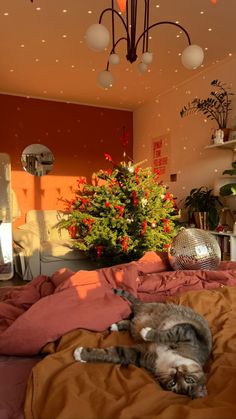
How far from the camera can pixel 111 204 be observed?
293 cm

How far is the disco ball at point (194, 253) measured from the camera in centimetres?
192

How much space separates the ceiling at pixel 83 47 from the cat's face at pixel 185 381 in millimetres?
2651

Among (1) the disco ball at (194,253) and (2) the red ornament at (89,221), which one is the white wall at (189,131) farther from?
(1) the disco ball at (194,253)

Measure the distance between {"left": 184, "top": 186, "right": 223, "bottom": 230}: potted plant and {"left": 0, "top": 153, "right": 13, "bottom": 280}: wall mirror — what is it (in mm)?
2359

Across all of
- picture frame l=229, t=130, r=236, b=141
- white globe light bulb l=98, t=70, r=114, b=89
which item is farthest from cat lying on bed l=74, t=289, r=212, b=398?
picture frame l=229, t=130, r=236, b=141

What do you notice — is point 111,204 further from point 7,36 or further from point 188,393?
point 188,393

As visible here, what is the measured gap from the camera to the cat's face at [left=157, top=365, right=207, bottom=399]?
0.85m

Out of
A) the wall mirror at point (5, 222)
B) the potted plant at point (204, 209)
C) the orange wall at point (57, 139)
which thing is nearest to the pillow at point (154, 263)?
the potted plant at point (204, 209)

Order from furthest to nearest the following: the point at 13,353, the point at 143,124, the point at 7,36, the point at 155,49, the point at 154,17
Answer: the point at 143,124 < the point at 155,49 < the point at 7,36 < the point at 154,17 < the point at 13,353

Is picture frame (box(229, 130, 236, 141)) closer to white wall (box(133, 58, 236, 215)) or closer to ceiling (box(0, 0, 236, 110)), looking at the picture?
white wall (box(133, 58, 236, 215))

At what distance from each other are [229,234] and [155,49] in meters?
2.06

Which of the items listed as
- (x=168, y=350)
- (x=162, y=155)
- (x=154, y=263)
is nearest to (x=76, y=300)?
(x=168, y=350)

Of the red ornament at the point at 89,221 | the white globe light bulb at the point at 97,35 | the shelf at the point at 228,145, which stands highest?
the white globe light bulb at the point at 97,35

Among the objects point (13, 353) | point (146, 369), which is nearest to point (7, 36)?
point (13, 353)
